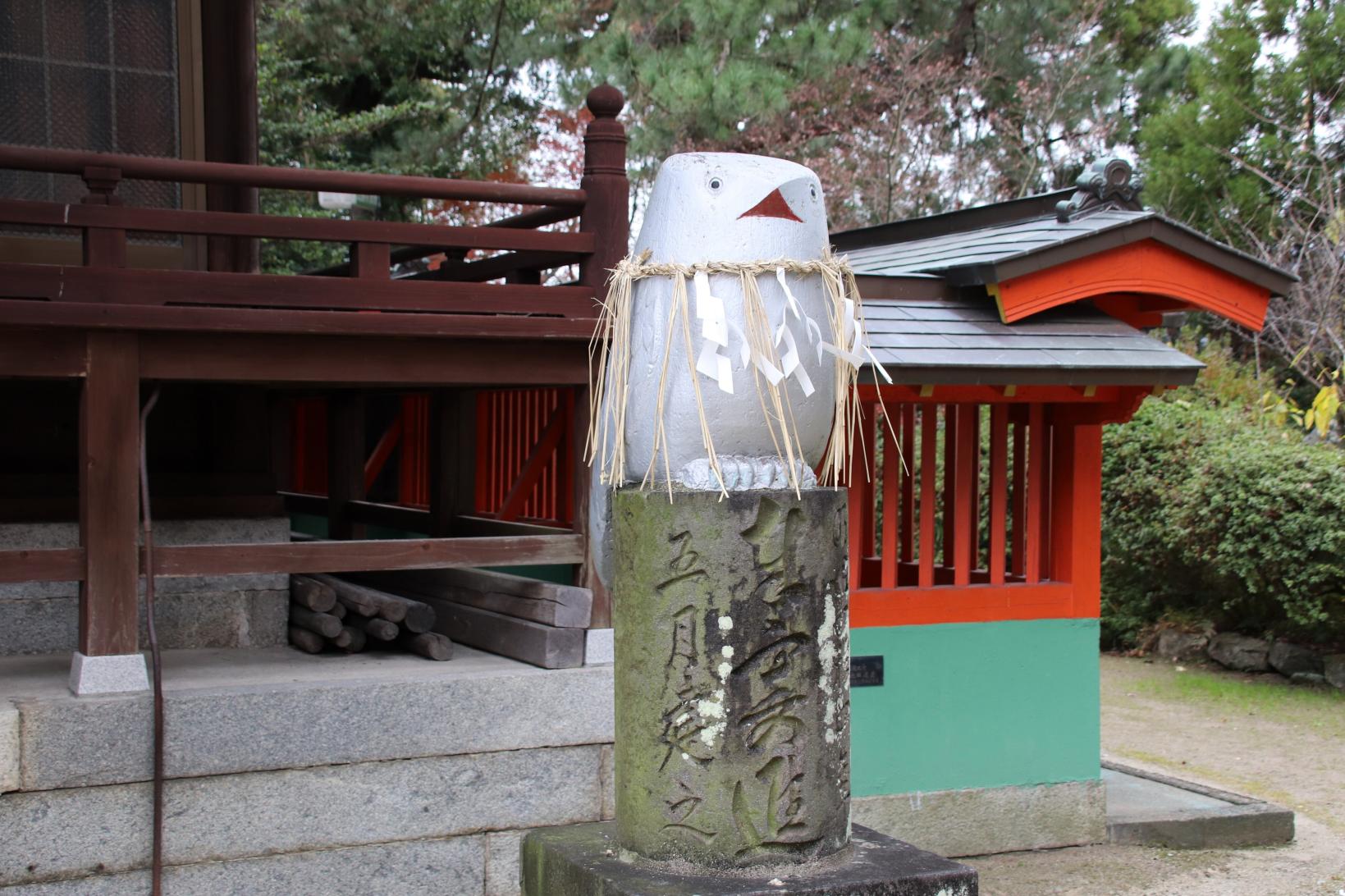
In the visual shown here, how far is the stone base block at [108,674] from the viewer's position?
562 cm

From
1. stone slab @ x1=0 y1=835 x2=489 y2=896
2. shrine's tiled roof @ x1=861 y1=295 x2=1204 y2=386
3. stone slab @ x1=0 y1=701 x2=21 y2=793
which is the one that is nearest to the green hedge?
shrine's tiled roof @ x1=861 y1=295 x2=1204 y2=386

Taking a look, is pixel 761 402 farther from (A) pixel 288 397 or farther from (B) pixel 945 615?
(A) pixel 288 397

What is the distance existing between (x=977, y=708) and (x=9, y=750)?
505 cm

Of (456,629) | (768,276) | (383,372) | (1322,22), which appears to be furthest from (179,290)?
(1322,22)

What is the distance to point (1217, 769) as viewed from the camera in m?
10.4

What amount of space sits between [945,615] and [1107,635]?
839cm

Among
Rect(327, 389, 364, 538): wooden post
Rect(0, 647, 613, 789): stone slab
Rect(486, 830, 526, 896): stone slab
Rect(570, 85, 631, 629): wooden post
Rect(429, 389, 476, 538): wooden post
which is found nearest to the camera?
Rect(0, 647, 613, 789): stone slab

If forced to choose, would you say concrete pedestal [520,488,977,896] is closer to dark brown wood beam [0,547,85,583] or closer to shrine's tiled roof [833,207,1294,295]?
dark brown wood beam [0,547,85,583]

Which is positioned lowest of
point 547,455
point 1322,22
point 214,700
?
point 214,700

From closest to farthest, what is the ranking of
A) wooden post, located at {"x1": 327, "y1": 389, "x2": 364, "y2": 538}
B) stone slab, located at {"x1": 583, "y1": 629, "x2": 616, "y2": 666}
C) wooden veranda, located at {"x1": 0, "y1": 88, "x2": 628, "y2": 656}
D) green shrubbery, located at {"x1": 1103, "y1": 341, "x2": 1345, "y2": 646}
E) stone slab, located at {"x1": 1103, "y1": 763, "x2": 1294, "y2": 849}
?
wooden veranda, located at {"x1": 0, "y1": 88, "x2": 628, "y2": 656}
stone slab, located at {"x1": 583, "y1": 629, "x2": 616, "y2": 666}
stone slab, located at {"x1": 1103, "y1": 763, "x2": 1294, "y2": 849}
wooden post, located at {"x1": 327, "y1": 389, "x2": 364, "y2": 538}
green shrubbery, located at {"x1": 1103, "y1": 341, "x2": 1345, "y2": 646}

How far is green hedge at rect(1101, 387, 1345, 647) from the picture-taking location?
1238 cm

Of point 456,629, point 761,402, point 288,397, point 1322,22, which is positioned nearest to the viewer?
point 761,402

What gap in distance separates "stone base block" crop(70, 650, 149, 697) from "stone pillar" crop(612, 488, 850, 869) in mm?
2813

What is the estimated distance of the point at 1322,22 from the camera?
17.3m
